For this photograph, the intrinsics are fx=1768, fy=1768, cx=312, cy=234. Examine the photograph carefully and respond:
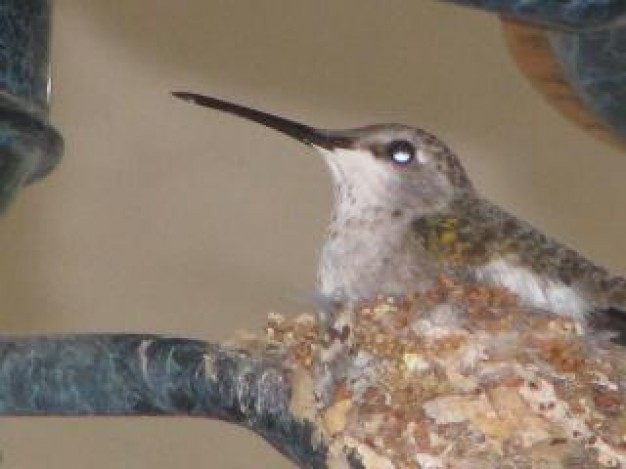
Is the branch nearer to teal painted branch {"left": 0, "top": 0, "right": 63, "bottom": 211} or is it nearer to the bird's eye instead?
teal painted branch {"left": 0, "top": 0, "right": 63, "bottom": 211}

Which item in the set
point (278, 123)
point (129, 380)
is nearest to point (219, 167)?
point (278, 123)

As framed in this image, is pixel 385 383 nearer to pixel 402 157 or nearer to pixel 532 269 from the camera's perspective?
pixel 532 269

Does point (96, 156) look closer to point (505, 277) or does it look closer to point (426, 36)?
point (426, 36)

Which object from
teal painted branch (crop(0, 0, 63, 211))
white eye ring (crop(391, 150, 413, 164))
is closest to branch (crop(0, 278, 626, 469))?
teal painted branch (crop(0, 0, 63, 211))

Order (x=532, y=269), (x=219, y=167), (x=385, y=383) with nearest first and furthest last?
1. (x=385, y=383)
2. (x=532, y=269)
3. (x=219, y=167)

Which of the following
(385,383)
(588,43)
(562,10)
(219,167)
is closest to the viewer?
(562,10)

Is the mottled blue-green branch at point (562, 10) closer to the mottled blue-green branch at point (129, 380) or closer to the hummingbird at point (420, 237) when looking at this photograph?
the mottled blue-green branch at point (129, 380)

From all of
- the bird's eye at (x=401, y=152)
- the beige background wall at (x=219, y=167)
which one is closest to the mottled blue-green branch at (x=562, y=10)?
the bird's eye at (x=401, y=152)
